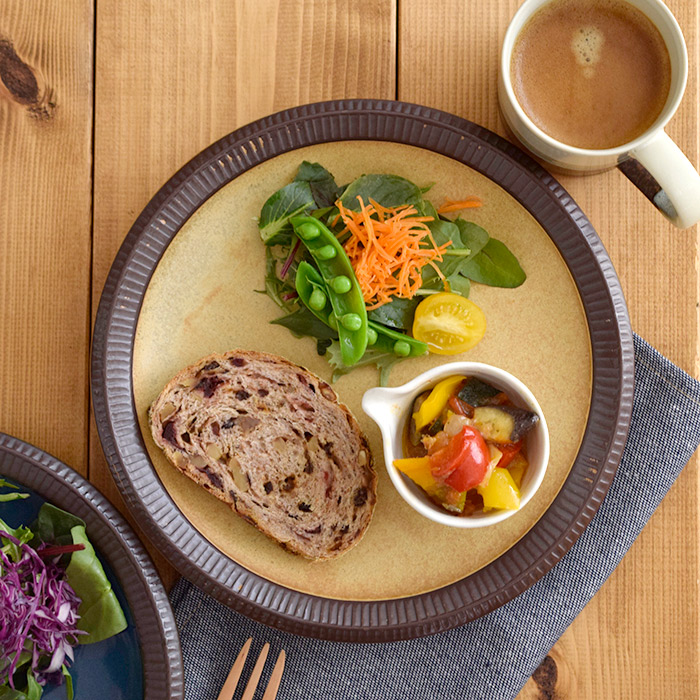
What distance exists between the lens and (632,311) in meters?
2.09

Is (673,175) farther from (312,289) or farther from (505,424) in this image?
(312,289)

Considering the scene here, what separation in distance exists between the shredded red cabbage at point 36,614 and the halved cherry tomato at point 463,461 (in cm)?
105

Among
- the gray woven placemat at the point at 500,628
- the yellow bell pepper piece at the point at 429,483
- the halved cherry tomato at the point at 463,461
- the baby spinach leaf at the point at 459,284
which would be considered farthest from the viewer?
the gray woven placemat at the point at 500,628

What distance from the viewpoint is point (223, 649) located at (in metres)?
2.05

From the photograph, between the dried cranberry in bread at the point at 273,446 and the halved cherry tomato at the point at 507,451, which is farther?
the dried cranberry in bread at the point at 273,446

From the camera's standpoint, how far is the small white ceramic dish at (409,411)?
1.69 m

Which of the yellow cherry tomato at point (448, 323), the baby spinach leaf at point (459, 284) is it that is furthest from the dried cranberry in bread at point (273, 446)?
the baby spinach leaf at point (459, 284)

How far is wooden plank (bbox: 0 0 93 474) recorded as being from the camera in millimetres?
2080

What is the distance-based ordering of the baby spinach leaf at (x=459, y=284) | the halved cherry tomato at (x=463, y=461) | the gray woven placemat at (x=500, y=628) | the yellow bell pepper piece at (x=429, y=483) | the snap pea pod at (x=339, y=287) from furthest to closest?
1. the gray woven placemat at (x=500, y=628)
2. the baby spinach leaf at (x=459, y=284)
3. the snap pea pod at (x=339, y=287)
4. the yellow bell pepper piece at (x=429, y=483)
5. the halved cherry tomato at (x=463, y=461)

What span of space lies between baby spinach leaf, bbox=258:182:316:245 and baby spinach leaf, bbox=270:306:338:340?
8.4 inches

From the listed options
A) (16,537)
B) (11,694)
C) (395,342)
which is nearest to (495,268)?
(395,342)

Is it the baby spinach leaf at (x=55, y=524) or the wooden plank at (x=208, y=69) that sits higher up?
the wooden plank at (x=208, y=69)

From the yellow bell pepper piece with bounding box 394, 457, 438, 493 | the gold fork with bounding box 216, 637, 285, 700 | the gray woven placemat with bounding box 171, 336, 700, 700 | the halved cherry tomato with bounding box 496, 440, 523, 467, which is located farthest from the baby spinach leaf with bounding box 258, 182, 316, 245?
the gold fork with bounding box 216, 637, 285, 700

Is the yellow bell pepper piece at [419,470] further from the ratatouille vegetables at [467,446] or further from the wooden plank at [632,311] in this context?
the wooden plank at [632,311]
